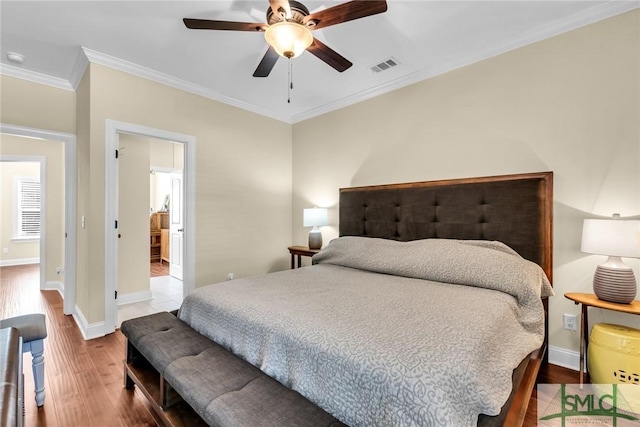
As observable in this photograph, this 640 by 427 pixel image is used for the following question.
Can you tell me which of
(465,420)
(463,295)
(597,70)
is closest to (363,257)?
(463,295)

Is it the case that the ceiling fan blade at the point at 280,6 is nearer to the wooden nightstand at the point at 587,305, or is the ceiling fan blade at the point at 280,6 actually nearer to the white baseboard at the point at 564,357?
the wooden nightstand at the point at 587,305

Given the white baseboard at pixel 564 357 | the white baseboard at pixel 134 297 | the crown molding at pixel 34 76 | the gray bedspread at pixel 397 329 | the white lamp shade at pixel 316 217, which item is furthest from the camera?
the white baseboard at pixel 134 297

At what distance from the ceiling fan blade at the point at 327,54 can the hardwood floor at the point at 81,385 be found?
98.6 inches

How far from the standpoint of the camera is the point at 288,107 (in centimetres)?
395

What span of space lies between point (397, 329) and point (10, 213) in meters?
8.62

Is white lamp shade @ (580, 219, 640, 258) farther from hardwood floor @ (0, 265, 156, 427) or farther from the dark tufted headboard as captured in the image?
hardwood floor @ (0, 265, 156, 427)

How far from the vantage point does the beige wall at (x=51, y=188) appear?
430 centimetres

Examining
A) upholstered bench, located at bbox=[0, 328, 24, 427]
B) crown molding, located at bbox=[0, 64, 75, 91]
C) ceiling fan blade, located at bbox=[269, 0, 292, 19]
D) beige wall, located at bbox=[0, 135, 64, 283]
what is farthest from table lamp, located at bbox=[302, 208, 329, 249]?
beige wall, located at bbox=[0, 135, 64, 283]

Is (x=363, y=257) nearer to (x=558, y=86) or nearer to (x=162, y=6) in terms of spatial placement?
(x=558, y=86)

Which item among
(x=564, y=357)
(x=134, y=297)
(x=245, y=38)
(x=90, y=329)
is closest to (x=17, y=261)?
(x=134, y=297)

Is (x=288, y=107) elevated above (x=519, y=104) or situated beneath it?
elevated above

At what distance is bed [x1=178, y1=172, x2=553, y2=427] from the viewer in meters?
0.96

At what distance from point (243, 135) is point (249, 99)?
469 mm

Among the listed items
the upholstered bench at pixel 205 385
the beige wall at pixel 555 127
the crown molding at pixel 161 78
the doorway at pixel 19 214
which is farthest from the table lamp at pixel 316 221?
the doorway at pixel 19 214
